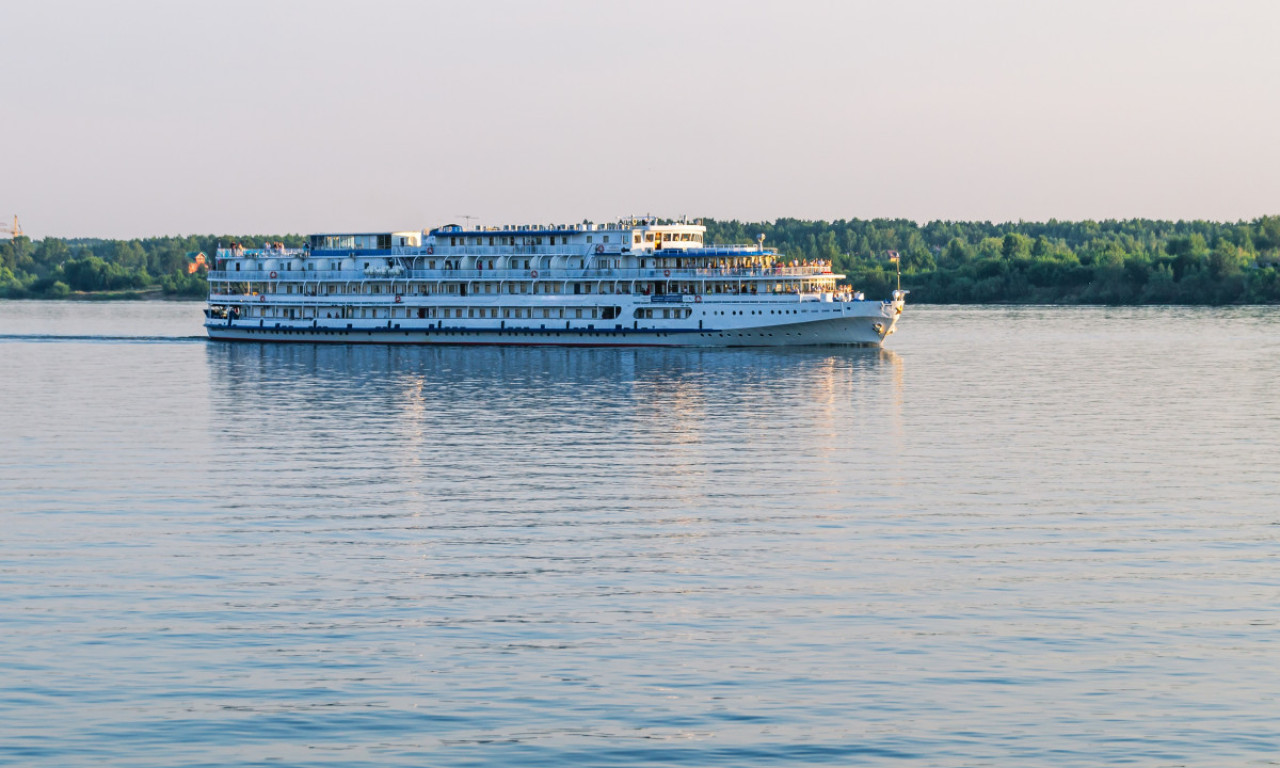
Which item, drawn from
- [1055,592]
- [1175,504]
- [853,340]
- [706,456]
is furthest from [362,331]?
[1055,592]

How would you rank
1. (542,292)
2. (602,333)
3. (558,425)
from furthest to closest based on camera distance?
1. (542,292)
2. (602,333)
3. (558,425)

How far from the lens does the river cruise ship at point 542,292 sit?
117 metres

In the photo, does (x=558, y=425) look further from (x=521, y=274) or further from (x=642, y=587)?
(x=521, y=274)

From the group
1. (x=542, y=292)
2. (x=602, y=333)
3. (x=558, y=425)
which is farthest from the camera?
(x=542, y=292)

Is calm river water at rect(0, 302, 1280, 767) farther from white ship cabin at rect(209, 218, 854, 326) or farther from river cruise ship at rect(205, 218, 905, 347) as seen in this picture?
white ship cabin at rect(209, 218, 854, 326)

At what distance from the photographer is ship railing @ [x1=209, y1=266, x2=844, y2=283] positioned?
117312mm

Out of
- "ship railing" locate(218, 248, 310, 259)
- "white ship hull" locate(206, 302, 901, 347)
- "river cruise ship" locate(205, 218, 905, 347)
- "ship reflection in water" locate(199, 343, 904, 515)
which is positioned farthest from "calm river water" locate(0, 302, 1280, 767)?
"ship railing" locate(218, 248, 310, 259)

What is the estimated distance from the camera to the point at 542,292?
124 m

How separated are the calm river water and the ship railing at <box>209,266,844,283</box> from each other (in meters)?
52.2

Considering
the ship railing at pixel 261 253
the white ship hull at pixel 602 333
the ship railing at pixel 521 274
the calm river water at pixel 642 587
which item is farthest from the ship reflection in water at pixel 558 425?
the ship railing at pixel 261 253

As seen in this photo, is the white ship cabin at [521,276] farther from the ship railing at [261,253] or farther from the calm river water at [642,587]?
the calm river water at [642,587]

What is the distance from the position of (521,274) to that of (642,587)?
97078 mm

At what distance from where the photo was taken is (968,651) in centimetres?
2434

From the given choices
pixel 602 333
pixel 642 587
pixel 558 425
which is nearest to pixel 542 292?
pixel 602 333
